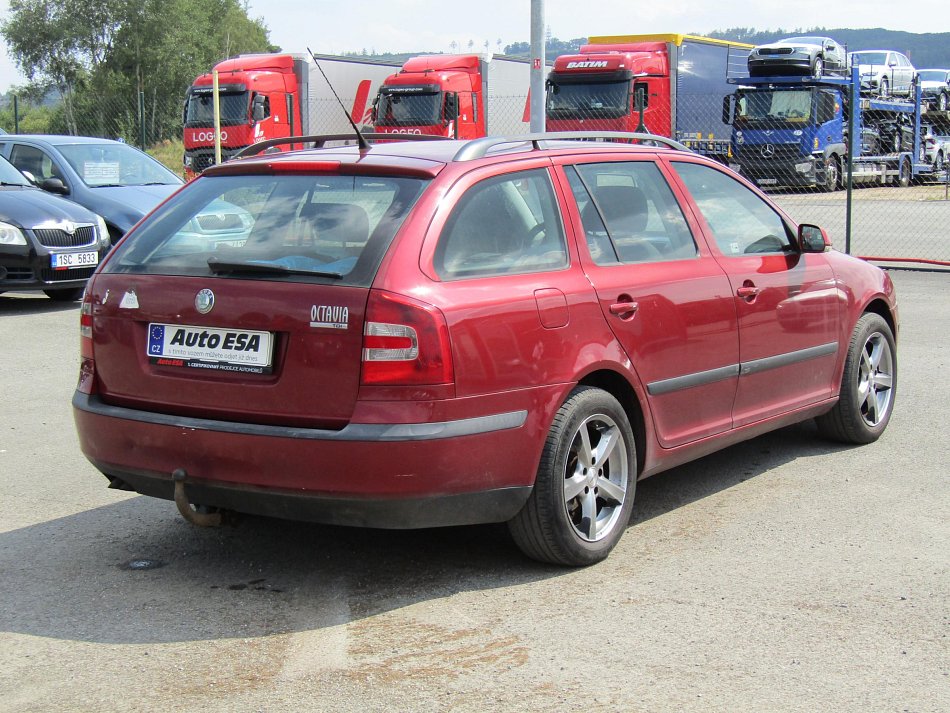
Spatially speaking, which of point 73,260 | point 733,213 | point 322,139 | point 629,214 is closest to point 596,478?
point 629,214

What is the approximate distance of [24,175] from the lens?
46.1 feet

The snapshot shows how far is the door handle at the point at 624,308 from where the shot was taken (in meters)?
4.73

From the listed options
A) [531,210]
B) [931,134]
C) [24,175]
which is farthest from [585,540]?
[931,134]

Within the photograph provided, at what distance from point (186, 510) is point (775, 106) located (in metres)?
27.6

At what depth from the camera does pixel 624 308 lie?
4.78m

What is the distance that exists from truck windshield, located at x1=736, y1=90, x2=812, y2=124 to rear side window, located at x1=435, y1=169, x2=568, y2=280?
1036 inches

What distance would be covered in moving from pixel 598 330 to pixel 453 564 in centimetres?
107

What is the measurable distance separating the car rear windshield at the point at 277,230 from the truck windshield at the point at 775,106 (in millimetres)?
26623

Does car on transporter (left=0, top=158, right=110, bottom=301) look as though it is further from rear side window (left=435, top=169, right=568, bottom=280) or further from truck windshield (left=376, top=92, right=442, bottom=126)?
truck windshield (left=376, top=92, right=442, bottom=126)

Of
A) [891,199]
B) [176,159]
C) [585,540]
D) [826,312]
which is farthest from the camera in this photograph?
[176,159]

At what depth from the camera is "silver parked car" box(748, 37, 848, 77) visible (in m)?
29.5

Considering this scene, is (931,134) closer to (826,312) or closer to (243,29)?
(826,312)

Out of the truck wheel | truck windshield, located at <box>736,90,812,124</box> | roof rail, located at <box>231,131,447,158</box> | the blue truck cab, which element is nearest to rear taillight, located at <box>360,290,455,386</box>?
roof rail, located at <box>231,131,447,158</box>

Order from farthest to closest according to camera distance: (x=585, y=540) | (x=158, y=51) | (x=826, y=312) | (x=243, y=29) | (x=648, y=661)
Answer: (x=243, y=29) → (x=158, y=51) → (x=826, y=312) → (x=585, y=540) → (x=648, y=661)
